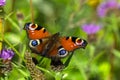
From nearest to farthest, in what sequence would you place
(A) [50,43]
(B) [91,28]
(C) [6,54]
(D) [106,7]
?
(C) [6,54] < (A) [50,43] < (B) [91,28] < (D) [106,7]

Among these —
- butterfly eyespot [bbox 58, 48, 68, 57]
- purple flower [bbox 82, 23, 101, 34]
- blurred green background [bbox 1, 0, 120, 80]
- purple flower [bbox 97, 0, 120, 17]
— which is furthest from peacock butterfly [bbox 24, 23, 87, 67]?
purple flower [bbox 97, 0, 120, 17]

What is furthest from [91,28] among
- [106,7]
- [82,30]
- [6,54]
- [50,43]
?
[6,54]

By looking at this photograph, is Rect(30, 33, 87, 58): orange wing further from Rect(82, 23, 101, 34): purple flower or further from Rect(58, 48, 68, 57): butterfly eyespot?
Rect(82, 23, 101, 34): purple flower

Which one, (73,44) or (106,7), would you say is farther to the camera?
(106,7)

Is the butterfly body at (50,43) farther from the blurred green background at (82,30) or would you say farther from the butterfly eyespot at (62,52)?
the blurred green background at (82,30)

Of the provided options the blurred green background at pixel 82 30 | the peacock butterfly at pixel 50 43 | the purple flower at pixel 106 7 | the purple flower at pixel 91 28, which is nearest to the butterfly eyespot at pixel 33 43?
the peacock butterfly at pixel 50 43

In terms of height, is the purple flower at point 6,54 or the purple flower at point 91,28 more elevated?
the purple flower at point 6,54

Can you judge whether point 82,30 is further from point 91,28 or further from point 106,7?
point 106,7
